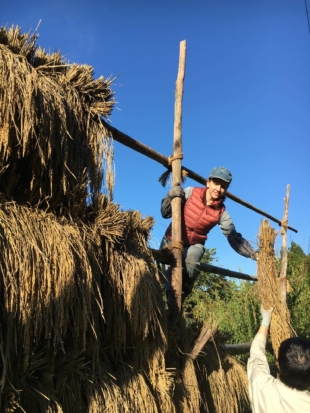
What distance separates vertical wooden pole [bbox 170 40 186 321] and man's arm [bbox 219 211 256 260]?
421 millimetres

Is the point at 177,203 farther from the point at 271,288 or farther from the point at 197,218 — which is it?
the point at 271,288

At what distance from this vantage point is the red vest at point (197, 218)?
2.66m

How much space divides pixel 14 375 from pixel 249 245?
72.9 inches

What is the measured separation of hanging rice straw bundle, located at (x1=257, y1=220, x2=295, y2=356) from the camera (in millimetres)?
2592

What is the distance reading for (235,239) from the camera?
9.27ft

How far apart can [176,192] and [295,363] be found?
1.27 meters

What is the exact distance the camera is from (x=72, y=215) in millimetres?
1725

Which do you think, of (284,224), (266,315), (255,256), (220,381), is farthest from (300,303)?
(220,381)

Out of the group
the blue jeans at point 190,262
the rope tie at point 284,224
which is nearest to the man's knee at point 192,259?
the blue jeans at point 190,262

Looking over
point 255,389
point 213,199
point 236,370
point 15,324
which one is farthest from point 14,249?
point 236,370

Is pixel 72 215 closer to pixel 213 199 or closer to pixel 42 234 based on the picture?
pixel 42 234

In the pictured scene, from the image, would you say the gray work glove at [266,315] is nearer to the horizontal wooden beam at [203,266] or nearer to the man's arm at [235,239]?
the man's arm at [235,239]

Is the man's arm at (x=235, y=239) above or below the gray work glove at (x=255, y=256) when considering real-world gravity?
above

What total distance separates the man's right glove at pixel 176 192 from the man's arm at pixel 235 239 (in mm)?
414
